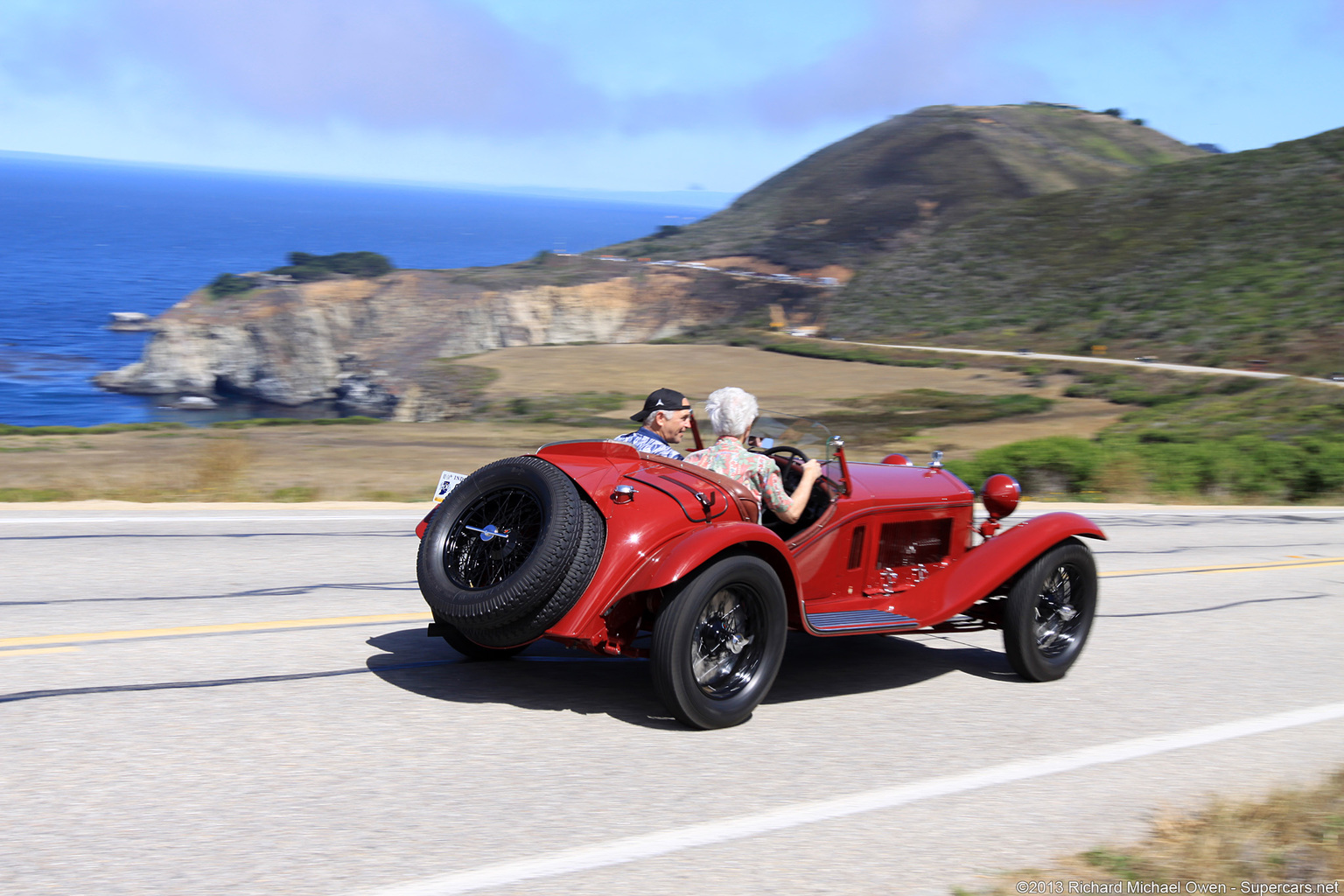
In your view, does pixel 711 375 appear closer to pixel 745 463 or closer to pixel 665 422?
pixel 665 422

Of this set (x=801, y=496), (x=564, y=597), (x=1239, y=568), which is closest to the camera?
(x=564, y=597)

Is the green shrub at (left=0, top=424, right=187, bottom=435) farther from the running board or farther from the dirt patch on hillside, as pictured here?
the running board

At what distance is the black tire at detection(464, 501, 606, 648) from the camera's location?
4.75 metres

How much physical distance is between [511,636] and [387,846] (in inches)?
53.0

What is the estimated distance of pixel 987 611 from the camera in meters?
6.17

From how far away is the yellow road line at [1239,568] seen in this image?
32.5 feet

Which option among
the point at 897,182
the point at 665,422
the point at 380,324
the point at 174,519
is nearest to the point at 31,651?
the point at 665,422

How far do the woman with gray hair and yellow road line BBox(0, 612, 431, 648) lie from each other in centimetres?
225

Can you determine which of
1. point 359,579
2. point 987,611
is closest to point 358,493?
point 359,579

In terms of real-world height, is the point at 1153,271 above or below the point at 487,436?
above

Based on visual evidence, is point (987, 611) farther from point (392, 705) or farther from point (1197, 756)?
point (392, 705)

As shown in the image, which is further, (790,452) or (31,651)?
(790,452)

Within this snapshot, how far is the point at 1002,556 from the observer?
5988 millimetres

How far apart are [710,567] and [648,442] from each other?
4.00 ft
